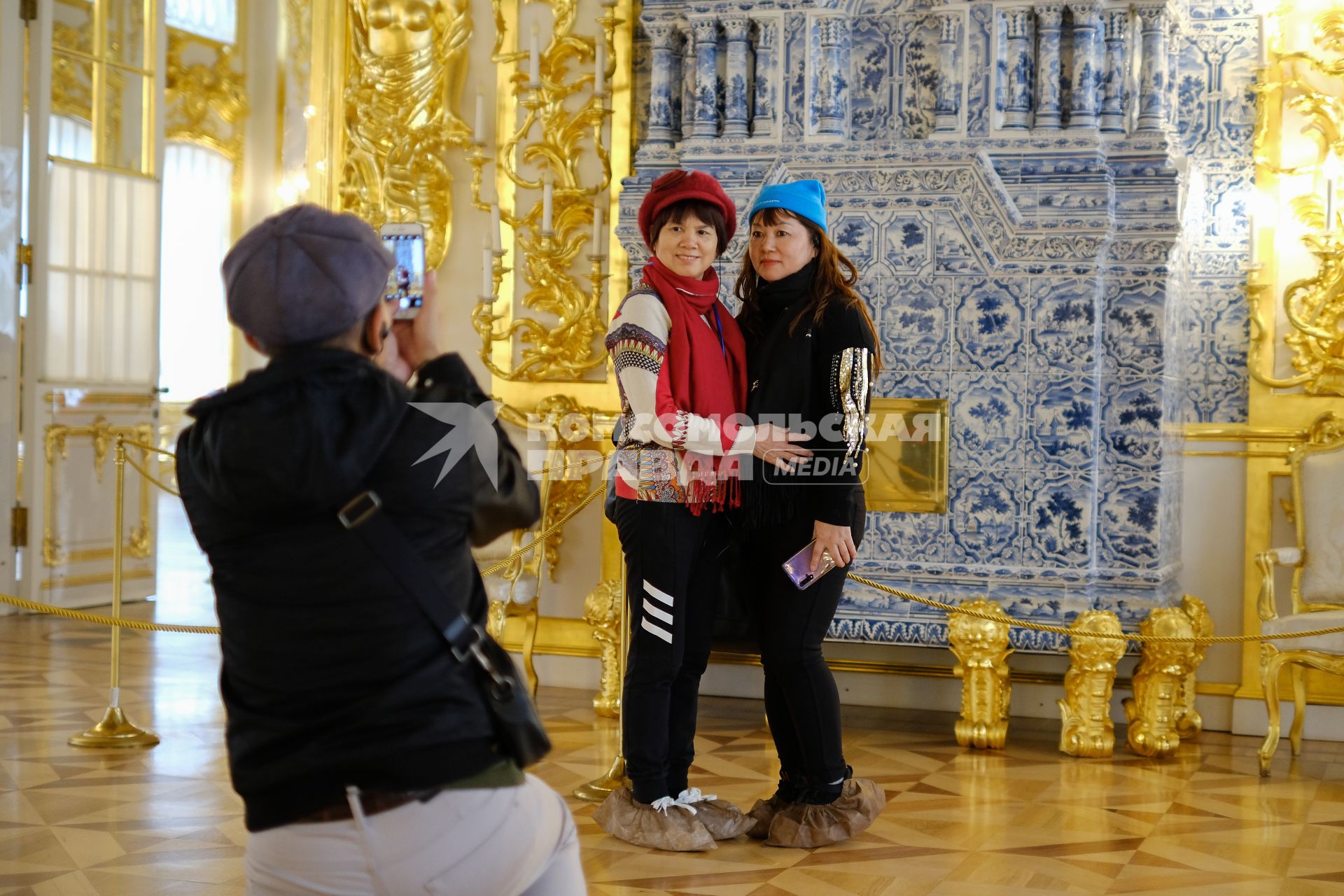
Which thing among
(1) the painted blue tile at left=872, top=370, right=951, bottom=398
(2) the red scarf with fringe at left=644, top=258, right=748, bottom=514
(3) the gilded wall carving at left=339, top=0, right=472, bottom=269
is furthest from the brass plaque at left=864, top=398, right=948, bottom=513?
(3) the gilded wall carving at left=339, top=0, right=472, bottom=269

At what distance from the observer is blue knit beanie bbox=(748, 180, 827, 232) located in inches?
123

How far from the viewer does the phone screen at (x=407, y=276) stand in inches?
56.4

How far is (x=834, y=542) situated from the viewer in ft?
9.89

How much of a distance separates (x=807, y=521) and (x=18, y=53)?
561 centimetres

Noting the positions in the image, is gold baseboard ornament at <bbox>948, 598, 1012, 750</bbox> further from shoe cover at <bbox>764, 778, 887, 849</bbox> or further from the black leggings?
the black leggings

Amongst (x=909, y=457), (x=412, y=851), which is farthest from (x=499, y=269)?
(x=412, y=851)

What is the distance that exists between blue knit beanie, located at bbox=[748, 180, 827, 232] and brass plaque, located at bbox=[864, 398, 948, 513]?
155 cm

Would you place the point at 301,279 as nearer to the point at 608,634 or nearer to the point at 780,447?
the point at 780,447

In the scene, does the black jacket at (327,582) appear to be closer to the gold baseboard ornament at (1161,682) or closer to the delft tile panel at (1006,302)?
the delft tile panel at (1006,302)

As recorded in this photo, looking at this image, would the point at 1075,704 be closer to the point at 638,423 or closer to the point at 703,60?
the point at 638,423

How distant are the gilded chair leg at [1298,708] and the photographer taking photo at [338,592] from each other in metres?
3.81

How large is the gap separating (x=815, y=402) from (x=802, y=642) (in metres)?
0.55

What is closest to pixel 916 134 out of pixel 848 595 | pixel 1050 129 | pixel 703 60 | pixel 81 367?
pixel 1050 129

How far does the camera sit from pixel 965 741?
4.41 metres
